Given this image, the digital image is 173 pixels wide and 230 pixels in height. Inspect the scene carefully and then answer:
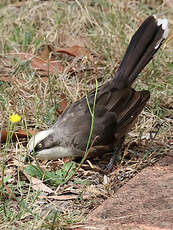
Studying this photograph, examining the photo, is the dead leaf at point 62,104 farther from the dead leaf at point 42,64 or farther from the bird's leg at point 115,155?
the bird's leg at point 115,155

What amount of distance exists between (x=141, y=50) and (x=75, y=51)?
140cm

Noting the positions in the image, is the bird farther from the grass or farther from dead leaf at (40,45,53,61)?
dead leaf at (40,45,53,61)

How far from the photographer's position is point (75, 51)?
6336 mm

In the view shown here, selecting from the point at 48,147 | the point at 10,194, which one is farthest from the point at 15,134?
the point at 10,194

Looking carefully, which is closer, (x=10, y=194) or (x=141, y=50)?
(x=10, y=194)

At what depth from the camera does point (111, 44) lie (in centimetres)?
621

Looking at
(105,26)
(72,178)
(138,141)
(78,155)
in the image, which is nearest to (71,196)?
(72,178)

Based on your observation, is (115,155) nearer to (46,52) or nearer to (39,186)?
(39,186)

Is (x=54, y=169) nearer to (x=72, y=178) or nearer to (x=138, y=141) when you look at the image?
(x=72, y=178)

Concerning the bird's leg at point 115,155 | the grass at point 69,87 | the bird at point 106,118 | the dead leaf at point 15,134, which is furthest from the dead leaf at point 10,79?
the bird's leg at point 115,155

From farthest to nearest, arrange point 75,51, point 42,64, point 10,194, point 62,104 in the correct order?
point 75,51 → point 42,64 → point 62,104 → point 10,194

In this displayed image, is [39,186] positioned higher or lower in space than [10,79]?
lower

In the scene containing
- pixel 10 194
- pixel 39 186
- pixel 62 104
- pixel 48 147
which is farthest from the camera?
pixel 62 104

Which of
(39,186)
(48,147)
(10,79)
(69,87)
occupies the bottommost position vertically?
(39,186)
